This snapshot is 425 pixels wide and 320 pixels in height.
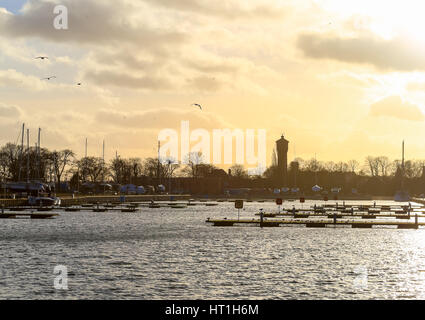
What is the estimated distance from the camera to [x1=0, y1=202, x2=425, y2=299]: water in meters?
34.4

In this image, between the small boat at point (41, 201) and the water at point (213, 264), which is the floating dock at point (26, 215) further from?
the small boat at point (41, 201)

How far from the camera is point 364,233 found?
7419 centimetres

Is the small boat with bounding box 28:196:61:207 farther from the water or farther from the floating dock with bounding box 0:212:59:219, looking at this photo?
the water

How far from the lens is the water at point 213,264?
113 feet

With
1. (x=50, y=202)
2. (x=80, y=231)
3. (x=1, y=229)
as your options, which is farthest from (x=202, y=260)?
(x=50, y=202)

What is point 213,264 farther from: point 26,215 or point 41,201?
point 41,201

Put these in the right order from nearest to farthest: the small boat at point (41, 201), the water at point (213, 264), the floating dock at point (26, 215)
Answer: the water at point (213, 264) → the floating dock at point (26, 215) → the small boat at point (41, 201)

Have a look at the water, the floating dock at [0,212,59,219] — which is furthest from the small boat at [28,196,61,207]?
the water

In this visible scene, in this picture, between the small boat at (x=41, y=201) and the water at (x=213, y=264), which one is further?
the small boat at (x=41, y=201)

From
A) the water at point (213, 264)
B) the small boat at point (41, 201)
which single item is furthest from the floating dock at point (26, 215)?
the small boat at point (41, 201)

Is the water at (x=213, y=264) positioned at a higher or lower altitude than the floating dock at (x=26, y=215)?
lower

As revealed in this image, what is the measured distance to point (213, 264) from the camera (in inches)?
1777

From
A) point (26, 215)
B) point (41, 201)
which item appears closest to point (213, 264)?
point (26, 215)
